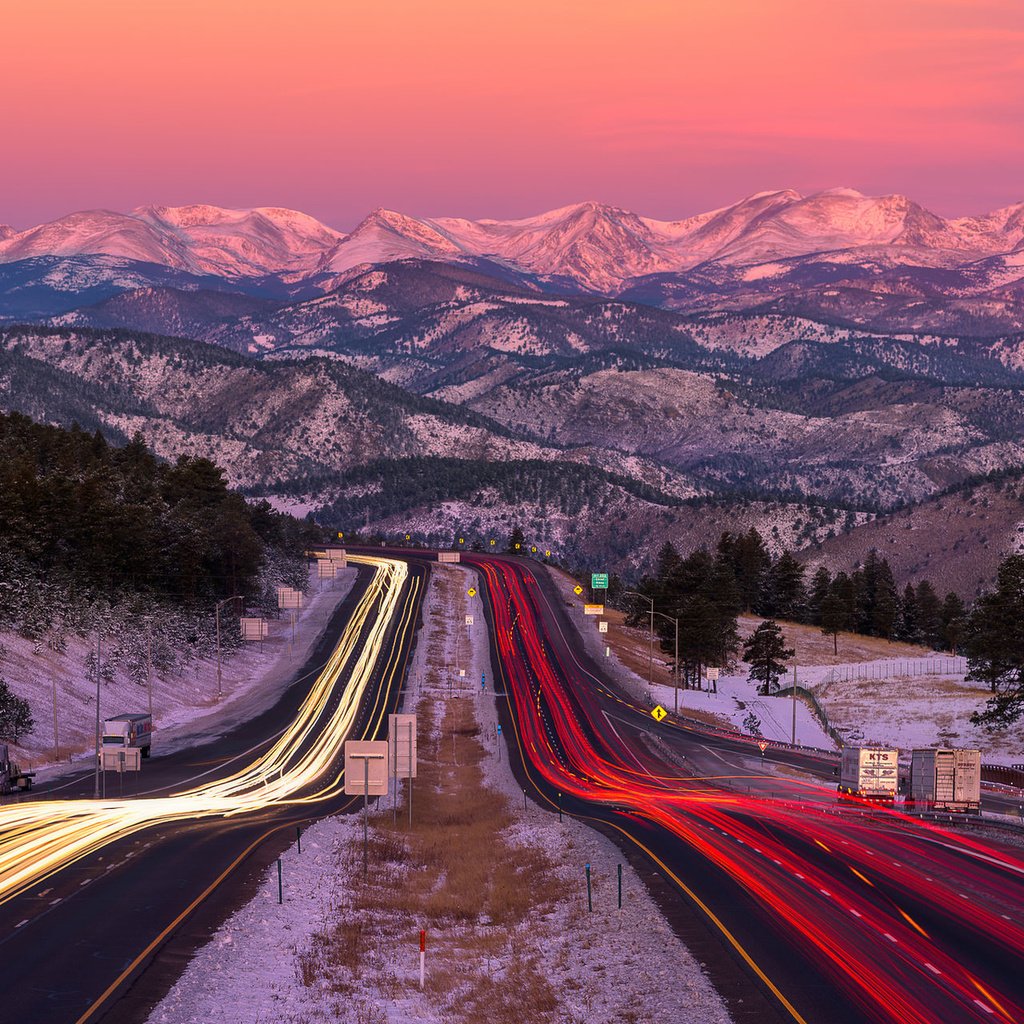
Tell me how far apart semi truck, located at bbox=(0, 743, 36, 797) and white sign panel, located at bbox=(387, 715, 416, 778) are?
65.3 feet

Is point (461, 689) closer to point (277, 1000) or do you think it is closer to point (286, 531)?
point (286, 531)

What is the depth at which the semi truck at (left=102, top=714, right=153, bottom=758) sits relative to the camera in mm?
81250

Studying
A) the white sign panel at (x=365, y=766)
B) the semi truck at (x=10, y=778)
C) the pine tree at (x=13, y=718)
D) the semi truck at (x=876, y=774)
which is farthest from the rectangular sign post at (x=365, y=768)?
the pine tree at (x=13, y=718)

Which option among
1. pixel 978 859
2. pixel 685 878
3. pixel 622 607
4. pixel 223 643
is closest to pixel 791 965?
pixel 685 878

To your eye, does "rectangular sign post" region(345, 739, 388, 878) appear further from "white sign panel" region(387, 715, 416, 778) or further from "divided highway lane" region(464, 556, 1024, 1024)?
"divided highway lane" region(464, 556, 1024, 1024)

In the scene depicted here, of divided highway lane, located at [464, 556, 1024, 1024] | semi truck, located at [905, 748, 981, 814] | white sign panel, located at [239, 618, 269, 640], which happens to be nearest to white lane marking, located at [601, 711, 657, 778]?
divided highway lane, located at [464, 556, 1024, 1024]

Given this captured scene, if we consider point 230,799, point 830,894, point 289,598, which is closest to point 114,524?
point 289,598

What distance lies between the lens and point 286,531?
194m

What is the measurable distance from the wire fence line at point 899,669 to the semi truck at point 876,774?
65.8 meters

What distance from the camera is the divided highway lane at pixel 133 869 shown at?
33.9m

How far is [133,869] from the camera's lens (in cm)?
4775

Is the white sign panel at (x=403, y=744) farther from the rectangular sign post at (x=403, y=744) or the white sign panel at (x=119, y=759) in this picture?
the white sign panel at (x=119, y=759)

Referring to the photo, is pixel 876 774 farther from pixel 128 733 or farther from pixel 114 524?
pixel 114 524

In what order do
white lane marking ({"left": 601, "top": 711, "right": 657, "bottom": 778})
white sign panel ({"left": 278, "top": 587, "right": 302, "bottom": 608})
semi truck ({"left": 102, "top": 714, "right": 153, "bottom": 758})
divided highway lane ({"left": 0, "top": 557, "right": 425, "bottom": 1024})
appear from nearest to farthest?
divided highway lane ({"left": 0, "top": 557, "right": 425, "bottom": 1024}) < semi truck ({"left": 102, "top": 714, "right": 153, "bottom": 758}) < white lane marking ({"left": 601, "top": 711, "right": 657, "bottom": 778}) < white sign panel ({"left": 278, "top": 587, "right": 302, "bottom": 608})
